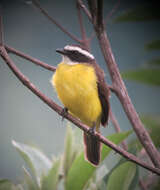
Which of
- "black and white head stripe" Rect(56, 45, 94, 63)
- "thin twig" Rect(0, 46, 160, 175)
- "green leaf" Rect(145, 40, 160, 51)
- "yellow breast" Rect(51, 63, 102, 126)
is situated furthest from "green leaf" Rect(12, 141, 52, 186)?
"black and white head stripe" Rect(56, 45, 94, 63)

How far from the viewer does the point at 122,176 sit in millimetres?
1214

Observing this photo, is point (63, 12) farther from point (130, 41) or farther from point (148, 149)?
point (148, 149)

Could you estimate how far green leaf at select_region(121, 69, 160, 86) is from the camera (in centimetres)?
100

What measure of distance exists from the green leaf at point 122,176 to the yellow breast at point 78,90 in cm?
57

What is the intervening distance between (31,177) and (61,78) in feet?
1.90

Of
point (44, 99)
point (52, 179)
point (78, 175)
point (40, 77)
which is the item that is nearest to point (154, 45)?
point (44, 99)

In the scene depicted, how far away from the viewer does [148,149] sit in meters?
1.14

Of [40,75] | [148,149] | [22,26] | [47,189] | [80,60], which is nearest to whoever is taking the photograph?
[148,149]

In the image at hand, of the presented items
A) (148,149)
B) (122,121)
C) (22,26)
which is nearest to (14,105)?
(22,26)

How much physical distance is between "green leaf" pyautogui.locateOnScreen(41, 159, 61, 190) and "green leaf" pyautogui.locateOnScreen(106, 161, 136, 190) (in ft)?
0.73

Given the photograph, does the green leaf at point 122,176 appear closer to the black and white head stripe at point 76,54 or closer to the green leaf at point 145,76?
the green leaf at point 145,76

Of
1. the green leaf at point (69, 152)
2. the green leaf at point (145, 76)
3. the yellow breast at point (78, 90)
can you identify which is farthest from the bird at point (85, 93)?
the green leaf at point (145, 76)

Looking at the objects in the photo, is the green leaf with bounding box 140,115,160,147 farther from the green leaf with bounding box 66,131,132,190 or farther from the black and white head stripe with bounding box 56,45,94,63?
the black and white head stripe with bounding box 56,45,94,63

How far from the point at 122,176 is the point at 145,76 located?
39cm
